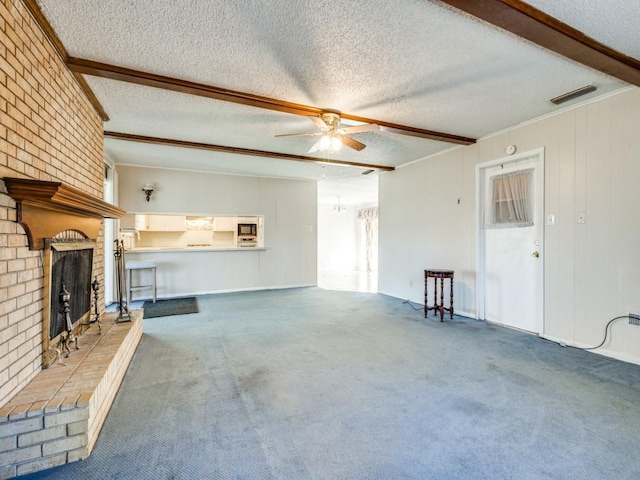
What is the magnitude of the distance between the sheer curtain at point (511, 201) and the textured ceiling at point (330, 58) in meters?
0.68

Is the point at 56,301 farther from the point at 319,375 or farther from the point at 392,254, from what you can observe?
the point at 392,254

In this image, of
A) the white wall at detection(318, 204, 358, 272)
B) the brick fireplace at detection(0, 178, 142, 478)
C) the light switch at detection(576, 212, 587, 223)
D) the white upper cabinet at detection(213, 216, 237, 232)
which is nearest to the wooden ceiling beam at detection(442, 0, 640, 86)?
the light switch at detection(576, 212, 587, 223)

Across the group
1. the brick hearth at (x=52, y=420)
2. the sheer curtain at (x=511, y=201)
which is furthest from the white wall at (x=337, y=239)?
the brick hearth at (x=52, y=420)

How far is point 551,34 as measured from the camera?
200 cm

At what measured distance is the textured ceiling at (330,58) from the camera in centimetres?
190

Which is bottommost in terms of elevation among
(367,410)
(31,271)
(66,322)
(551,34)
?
(367,410)

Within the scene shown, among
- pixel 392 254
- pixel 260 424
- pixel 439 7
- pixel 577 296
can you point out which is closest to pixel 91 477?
pixel 260 424

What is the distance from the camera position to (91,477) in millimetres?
1505

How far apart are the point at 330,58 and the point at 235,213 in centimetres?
464

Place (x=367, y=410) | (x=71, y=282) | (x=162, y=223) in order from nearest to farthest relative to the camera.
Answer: (x=367, y=410) < (x=71, y=282) < (x=162, y=223)

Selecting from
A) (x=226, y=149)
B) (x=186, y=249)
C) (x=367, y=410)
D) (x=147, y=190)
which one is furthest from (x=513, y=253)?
(x=147, y=190)

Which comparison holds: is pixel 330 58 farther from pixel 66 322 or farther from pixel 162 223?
pixel 162 223

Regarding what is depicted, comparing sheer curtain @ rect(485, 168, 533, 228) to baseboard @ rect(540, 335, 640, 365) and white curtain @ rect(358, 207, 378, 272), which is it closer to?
Answer: baseboard @ rect(540, 335, 640, 365)

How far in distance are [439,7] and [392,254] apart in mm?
4610
